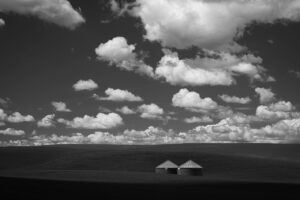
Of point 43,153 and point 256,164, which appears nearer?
point 256,164

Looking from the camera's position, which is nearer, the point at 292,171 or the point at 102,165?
the point at 292,171

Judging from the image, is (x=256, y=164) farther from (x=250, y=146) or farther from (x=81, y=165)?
(x=250, y=146)

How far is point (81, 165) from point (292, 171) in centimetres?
5370

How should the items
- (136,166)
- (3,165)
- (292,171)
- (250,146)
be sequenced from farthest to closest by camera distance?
(250,146), (3,165), (136,166), (292,171)

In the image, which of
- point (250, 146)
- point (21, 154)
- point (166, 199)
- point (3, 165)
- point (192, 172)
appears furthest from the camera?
point (250, 146)

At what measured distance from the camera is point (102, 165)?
11506 cm

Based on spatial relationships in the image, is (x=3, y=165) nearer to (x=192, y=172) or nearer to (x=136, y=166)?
(x=136, y=166)

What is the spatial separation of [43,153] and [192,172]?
6346 cm

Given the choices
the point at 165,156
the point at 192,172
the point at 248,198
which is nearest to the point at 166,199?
the point at 248,198

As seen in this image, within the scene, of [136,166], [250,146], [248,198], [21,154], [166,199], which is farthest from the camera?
[250,146]

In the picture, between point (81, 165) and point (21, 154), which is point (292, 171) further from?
point (21, 154)

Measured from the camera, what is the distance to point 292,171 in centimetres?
10156

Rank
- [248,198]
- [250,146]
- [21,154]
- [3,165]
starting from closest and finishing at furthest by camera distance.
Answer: [248,198], [3,165], [21,154], [250,146]

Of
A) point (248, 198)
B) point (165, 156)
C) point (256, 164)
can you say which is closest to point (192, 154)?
point (165, 156)
